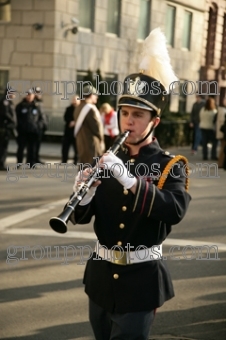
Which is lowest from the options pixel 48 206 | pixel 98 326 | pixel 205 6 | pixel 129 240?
pixel 48 206

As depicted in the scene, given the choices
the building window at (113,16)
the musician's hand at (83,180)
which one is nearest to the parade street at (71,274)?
the musician's hand at (83,180)

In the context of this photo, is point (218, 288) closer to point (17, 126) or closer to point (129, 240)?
point (129, 240)

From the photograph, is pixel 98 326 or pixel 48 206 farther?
pixel 48 206

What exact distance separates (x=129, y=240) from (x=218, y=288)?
3.03 m

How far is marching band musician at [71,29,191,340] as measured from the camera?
132 inches

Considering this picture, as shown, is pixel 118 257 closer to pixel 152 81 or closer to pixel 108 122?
pixel 152 81

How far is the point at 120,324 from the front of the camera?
3328mm

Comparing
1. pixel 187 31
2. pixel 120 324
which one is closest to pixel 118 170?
pixel 120 324

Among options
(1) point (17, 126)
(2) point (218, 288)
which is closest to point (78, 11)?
(1) point (17, 126)

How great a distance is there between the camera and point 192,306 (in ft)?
18.8

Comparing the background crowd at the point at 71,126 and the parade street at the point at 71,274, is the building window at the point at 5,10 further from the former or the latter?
the parade street at the point at 71,274

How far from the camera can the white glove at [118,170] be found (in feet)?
10.2

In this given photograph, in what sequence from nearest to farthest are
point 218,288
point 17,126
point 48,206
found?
point 218,288
point 48,206
point 17,126

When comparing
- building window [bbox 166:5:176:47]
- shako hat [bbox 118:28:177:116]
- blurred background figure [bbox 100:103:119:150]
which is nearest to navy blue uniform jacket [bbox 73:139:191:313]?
shako hat [bbox 118:28:177:116]
